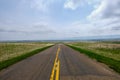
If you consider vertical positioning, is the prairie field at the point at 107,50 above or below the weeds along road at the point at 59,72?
below

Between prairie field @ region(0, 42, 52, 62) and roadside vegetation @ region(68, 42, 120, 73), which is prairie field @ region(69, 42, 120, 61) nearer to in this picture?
roadside vegetation @ region(68, 42, 120, 73)

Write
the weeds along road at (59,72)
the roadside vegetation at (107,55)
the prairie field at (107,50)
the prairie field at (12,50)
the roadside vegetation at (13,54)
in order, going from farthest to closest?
1. the prairie field at (12,50)
2. the prairie field at (107,50)
3. the roadside vegetation at (13,54)
4. the roadside vegetation at (107,55)
5. the weeds along road at (59,72)

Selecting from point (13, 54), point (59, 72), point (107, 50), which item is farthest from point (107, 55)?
point (13, 54)

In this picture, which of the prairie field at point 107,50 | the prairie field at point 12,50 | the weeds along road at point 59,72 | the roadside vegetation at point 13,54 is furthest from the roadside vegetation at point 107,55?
the prairie field at point 12,50

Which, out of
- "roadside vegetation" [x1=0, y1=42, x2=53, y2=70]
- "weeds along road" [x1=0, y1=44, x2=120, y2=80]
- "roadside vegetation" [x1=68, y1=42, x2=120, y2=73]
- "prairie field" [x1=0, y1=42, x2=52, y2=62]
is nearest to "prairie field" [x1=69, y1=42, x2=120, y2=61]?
"roadside vegetation" [x1=68, y1=42, x2=120, y2=73]

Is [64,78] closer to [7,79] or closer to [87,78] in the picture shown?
[87,78]

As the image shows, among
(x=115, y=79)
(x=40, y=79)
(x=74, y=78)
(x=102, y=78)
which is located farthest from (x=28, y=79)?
(x=115, y=79)

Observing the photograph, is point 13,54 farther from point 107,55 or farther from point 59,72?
point 59,72

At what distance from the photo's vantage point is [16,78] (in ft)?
26.3

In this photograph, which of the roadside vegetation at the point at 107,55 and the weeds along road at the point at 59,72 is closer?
the weeds along road at the point at 59,72

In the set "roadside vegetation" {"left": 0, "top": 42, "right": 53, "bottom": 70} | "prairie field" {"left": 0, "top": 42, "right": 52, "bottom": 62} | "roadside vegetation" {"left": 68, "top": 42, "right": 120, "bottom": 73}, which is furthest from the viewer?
"prairie field" {"left": 0, "top": 42, "right": 52, "bottom": 62}

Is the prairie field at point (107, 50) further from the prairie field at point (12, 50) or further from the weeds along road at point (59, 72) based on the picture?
the prairie field at point (12, 50)

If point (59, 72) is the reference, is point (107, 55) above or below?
below

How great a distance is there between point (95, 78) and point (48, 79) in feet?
7.63
